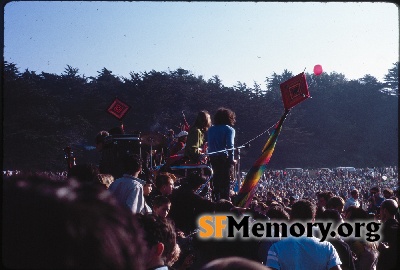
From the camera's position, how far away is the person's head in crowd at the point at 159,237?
281 centimetres

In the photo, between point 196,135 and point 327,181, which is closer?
point 196,135

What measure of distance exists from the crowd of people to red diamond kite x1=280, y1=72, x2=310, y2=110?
729mm

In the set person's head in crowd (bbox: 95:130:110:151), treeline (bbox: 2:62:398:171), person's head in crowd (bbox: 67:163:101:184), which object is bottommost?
person's head in crowd (bbox: 67:163:101:184)

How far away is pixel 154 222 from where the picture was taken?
3047mm

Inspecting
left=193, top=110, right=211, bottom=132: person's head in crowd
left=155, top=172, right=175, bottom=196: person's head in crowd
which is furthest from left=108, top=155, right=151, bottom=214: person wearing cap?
left=193, top=110, right=211, bottom=132: person's head in crowd

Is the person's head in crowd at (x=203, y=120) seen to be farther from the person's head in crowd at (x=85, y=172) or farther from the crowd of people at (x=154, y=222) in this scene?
the person's head in crowd at (x=85, y=172)

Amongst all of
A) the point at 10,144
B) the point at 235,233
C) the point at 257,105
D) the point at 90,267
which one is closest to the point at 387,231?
the point at 235,233

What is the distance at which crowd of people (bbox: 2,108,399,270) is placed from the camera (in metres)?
1.09

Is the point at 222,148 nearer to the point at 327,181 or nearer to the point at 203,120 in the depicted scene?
the point at 203,120

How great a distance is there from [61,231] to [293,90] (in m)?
5.83

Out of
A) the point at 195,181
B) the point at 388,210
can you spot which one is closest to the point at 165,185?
the point at 195,181

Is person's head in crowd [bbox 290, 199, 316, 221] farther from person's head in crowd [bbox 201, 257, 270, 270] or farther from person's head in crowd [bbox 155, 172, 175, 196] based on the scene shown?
person's head in crowd [bbox 201, 257, 270, 270]

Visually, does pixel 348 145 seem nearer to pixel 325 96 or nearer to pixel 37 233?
pixel 325 96

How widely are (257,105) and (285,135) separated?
481 centimetres
